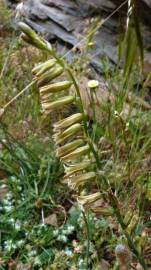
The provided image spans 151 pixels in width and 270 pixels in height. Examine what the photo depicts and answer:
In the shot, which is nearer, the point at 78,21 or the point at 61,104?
the point at 61,104

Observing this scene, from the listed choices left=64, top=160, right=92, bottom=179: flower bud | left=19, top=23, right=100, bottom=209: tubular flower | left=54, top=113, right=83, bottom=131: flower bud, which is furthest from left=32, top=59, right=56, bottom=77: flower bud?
left=64, top=160, right=92, bottom=179: flower bud


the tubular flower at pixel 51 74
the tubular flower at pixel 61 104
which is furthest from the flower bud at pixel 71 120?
the tubular flower at pixel 51 74

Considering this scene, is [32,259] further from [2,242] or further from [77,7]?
→ [77,7]

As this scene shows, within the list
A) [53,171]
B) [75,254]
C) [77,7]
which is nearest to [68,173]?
[75,254]

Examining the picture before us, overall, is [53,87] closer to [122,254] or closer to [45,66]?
[45,66]

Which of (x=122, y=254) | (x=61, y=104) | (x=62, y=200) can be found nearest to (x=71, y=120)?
(x=61, y=104)

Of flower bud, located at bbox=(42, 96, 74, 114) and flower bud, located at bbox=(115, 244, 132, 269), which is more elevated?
flower bud, located at bbox=(42, 96, 74, 114)

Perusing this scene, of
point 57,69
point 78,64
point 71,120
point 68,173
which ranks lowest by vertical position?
point 78,64

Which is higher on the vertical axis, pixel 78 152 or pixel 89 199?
pixel 78 152

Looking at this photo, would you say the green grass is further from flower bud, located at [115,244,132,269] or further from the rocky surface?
the rocky surface

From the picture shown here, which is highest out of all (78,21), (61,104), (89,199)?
(61,104)

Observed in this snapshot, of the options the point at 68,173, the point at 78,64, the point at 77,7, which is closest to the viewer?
the point at 68,173
